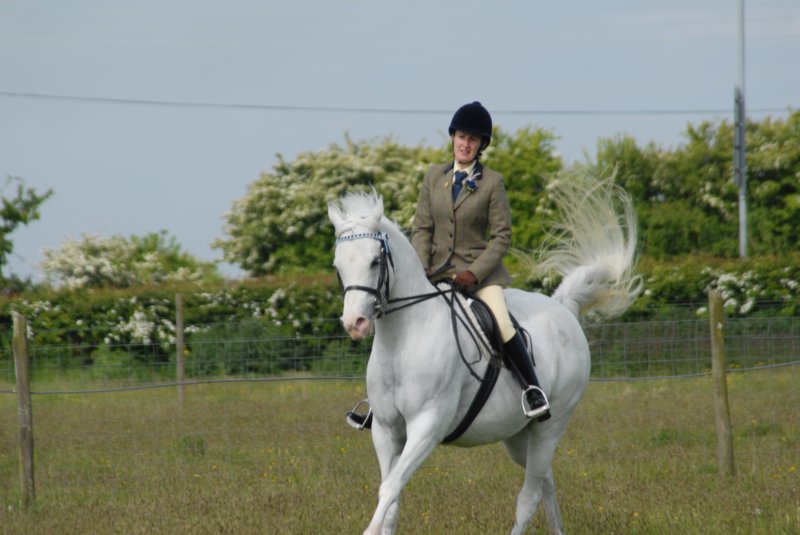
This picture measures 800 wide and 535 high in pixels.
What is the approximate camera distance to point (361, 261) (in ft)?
19.2

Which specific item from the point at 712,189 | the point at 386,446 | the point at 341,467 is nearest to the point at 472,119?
the point at 386,446

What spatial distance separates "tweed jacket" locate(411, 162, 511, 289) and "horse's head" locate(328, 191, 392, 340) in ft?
2.70

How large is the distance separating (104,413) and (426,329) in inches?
316

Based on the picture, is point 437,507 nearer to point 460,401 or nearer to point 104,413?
point 460,401

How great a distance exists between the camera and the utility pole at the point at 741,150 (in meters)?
29.0

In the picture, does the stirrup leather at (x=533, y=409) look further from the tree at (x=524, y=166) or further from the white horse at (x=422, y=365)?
the tree at (x=524, y=166)

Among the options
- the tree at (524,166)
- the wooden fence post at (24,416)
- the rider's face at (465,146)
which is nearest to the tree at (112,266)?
the tree at (524,166)

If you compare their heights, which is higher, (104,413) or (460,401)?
(460,401)

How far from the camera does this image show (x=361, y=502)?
8.57m

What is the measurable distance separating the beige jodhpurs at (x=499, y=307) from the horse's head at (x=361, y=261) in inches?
36.0

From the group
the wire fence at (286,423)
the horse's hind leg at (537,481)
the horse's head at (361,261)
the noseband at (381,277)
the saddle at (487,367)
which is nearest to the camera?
the horse's head at (361,261)

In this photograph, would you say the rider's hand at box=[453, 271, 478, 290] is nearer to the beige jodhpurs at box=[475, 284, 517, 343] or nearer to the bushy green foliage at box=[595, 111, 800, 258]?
the beige jodhpurs at box=[475, 284, 517, 343]

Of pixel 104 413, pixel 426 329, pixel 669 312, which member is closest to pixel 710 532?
pixel 426 329

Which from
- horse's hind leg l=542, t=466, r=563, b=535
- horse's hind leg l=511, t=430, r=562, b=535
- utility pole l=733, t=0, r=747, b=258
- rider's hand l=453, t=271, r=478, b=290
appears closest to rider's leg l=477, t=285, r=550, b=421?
rider's hand l=453, t=271, r=478, b=290
